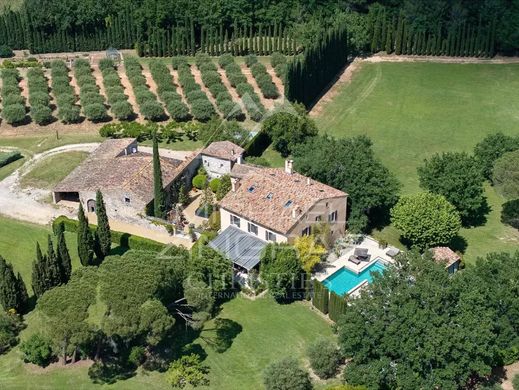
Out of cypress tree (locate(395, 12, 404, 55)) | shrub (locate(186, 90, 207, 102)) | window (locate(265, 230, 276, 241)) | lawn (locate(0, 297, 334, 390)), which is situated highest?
cypress tree (locate(395, 12, 404, 55))

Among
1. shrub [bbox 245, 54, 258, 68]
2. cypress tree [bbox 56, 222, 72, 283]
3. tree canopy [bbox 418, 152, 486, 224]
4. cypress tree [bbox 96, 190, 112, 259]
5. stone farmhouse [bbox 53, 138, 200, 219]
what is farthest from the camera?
shrub [bbox 245, 54, 258, 68]

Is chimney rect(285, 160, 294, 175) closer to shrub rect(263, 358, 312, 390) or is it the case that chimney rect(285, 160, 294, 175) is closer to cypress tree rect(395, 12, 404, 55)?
shrub rect(263, 358, 312, 390)

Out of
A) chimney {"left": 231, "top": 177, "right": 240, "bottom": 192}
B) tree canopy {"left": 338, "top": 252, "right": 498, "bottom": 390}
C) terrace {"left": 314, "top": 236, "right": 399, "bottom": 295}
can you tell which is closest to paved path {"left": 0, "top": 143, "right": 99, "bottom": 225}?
chimney {"left": 231, "top": 177, "right": 240, "bottom": 192}

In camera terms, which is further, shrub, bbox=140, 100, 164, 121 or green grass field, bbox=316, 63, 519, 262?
shrub, bbox=140, 100, 164, 121

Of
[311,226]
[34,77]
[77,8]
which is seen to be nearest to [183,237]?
[311,226]

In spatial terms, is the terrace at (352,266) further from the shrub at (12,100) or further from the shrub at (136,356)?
the shrub at (12,100)

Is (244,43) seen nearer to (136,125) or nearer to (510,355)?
(136,125)
